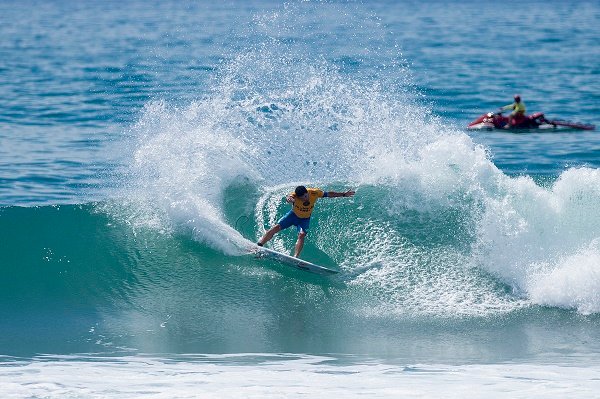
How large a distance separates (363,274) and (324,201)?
7.54 ft

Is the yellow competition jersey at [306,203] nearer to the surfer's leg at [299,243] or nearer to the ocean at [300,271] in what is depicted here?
the surfer's leg at [299,243]

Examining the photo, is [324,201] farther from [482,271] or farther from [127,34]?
[127,34]

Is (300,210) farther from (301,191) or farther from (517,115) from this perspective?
(517,115)

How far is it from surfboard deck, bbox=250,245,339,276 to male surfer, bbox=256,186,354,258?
0.22m

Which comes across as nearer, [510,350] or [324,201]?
[510,350]

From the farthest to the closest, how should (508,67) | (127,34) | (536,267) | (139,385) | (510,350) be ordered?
(127,34) → (508,67) → (536,267) → (510,350) → (139,385)

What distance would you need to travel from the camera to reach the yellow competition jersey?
45.0 feet

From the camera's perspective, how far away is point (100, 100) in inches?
1254

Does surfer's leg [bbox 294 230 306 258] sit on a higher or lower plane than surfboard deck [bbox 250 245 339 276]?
higher

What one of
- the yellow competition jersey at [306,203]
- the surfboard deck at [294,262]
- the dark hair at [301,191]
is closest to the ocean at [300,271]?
the surfboard deck at [294,262]

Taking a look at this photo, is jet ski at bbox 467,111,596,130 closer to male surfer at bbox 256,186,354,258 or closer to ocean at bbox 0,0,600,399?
ocean at bbox 0,0,600,399

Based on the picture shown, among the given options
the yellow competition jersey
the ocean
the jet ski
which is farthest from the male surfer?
the jet ski

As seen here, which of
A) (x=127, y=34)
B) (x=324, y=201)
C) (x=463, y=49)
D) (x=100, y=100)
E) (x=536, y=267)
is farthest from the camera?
(x=127, y=34)

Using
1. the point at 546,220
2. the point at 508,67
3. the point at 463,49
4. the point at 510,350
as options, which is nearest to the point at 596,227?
the point at 546,220
